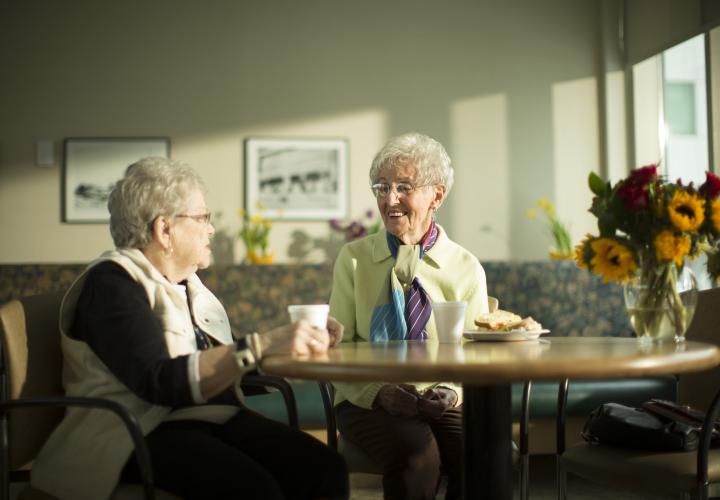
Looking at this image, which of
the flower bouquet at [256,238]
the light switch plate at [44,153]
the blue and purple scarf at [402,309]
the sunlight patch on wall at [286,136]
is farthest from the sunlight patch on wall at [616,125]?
the blue and purple scarf at [402,309]

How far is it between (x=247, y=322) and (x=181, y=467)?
2.42 meters

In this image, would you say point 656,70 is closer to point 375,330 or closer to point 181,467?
point 375,330

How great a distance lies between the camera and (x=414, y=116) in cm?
619

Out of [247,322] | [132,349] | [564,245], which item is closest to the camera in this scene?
[132,349]

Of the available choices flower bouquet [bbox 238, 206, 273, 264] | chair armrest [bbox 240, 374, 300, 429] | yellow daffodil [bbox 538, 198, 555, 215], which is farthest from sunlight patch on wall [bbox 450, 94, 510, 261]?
chair armrest [bbox 240, 374, 300, 429]

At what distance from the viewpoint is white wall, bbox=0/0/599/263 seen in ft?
19.4

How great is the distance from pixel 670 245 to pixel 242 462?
943mm

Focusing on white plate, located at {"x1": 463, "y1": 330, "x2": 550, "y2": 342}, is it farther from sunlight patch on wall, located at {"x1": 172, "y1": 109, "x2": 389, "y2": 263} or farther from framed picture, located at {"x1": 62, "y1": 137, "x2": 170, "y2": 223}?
framed picture, located at {"x1": 62, "y1": 137, "x2": 170, "y2": 223}

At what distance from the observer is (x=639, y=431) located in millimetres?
1887

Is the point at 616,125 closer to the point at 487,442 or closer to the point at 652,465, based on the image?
the point at 652,465

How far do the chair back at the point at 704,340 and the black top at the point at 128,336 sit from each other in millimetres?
1394

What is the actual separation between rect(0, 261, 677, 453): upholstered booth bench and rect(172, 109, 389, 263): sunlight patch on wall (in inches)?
78.7

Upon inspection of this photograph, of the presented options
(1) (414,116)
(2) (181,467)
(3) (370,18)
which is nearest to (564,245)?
(1) (414,116)

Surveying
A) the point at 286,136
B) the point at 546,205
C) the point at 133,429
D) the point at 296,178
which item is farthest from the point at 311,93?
the point at 133,429
